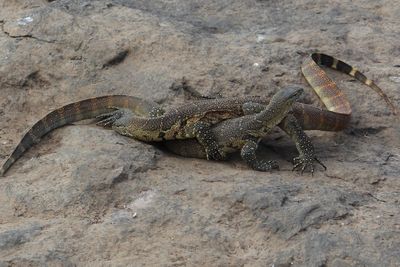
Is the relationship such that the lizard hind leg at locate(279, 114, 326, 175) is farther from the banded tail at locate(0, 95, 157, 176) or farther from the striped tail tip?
the striped tail tip

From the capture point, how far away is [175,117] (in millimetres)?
8062

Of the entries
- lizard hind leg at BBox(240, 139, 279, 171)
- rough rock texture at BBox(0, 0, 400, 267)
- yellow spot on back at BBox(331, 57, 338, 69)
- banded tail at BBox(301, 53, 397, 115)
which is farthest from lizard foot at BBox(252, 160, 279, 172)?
yellow spot on back at BBox(331, 57, 338, 69)

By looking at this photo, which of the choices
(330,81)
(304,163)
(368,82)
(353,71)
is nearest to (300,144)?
(304,163)

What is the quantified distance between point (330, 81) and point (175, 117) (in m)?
2.38

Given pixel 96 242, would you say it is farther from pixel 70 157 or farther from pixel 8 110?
pixel 8 110

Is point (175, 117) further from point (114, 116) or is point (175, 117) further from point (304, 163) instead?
point (304, 163)

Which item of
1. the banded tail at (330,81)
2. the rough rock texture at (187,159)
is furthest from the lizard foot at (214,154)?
the banded tail at (330,81)

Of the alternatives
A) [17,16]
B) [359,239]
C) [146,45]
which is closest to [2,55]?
[17,16]

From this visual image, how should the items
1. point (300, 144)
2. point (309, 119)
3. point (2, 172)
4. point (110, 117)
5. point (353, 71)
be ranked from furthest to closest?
1. point (353, 71)
2. point (110, 117)
3. point (309, 119)
4. point (300, 144)
5. point (2, 172)

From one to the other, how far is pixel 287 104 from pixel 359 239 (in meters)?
2.30

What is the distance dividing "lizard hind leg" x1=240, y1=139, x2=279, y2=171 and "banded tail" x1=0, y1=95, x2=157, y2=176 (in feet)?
4.85

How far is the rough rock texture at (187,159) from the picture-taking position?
6.12m

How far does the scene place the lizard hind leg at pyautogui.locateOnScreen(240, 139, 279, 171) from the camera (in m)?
7.62

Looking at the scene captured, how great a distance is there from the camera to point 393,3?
446 inches
